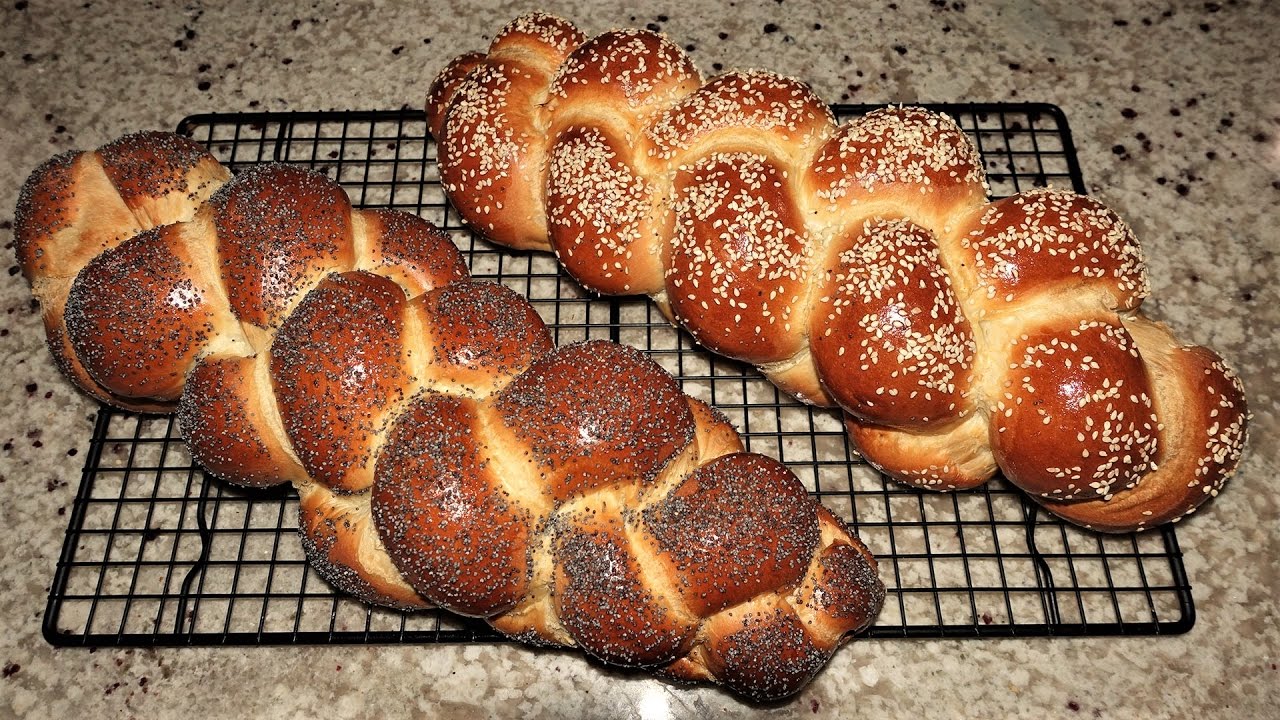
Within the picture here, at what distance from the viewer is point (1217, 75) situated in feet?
7.78

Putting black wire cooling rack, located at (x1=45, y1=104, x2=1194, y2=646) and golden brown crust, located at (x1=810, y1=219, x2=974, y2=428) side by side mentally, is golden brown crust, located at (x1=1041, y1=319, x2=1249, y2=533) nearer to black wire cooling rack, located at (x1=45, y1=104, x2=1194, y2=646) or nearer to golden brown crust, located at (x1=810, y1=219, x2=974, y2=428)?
black wire cooling rack, located at (x1=45, y1=104, x2=1194, y2=646)

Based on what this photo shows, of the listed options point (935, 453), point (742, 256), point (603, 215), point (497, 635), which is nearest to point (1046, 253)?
point (935, 453)

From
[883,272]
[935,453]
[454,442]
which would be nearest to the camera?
[454,442]

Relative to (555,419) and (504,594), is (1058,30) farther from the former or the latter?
(504,594)

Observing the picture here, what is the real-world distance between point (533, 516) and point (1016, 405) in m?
0.89

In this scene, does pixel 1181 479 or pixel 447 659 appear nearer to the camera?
pixel 1181 479

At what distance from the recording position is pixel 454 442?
1476 millimetres

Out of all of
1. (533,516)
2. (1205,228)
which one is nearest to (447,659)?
(533,516)

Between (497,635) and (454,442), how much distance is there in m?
0.46

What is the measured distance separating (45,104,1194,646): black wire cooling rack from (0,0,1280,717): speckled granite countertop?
0.07 m

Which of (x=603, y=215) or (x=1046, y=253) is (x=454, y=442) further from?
(x=1046, y=253)

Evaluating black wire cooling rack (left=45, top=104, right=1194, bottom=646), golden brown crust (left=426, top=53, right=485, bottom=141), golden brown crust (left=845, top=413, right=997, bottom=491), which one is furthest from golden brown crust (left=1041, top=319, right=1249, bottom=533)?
golden brown crust (left=426, top=53, right=485, bottom=141)

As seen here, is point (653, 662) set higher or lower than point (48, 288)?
lower

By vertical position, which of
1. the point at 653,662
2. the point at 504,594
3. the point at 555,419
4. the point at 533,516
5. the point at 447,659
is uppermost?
the point at 555,419
